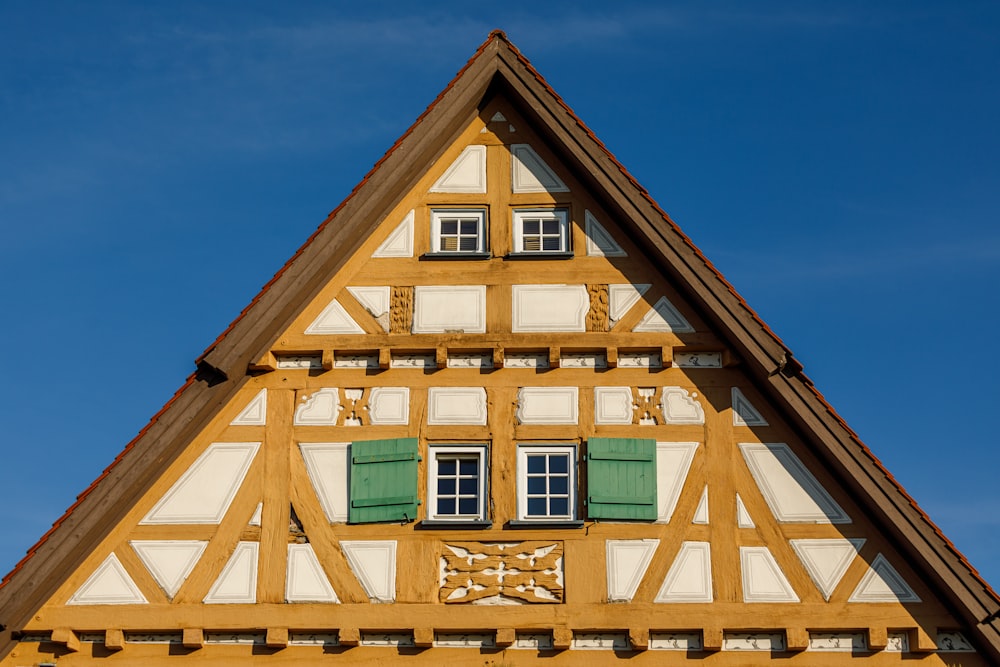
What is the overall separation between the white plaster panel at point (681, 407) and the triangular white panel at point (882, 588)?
2.43m

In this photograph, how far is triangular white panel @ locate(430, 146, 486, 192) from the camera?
1870cm

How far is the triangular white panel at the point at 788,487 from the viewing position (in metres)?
16.8

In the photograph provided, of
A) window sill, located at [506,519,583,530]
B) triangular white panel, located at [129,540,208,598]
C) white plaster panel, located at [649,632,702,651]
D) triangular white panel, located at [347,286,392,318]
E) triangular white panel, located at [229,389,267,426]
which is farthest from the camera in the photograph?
triangular white panel, located at [347,286,392,318]

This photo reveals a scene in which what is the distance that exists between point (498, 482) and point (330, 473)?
6.03 feet

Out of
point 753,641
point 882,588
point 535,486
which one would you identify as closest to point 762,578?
point 753,641

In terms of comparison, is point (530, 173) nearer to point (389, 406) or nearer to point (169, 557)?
point (389, 406)

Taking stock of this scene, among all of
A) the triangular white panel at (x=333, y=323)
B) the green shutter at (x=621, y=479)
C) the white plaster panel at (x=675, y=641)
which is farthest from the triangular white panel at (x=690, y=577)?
the triangular white panel at (x=333, y=323)

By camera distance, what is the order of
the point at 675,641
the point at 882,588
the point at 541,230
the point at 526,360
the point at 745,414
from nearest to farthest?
Answer: the point at 675,641, the point at 882,588, the point at 745,414, the point at 526,360, the point at 541,230

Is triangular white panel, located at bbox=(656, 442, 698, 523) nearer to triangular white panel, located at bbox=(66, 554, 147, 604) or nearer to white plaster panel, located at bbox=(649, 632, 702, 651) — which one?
white plaster panel, located at bbox=(649, 632, 702, 651)

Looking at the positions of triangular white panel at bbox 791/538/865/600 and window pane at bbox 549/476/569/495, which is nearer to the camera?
triangular white panel at bbox 791/538/865/600

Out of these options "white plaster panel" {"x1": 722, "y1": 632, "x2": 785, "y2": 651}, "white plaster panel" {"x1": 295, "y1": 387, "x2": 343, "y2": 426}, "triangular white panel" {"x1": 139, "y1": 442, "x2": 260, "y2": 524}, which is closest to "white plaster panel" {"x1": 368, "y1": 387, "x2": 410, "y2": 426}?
"white plaster panel" {"x1": 295, "y1": 387, "x2": 343, "y2": 426}

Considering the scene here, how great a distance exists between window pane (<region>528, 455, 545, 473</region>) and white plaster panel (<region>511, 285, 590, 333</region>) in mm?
1508

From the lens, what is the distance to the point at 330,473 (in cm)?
1706

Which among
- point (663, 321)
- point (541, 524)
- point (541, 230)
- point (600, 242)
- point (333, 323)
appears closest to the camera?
point (541, 524)
